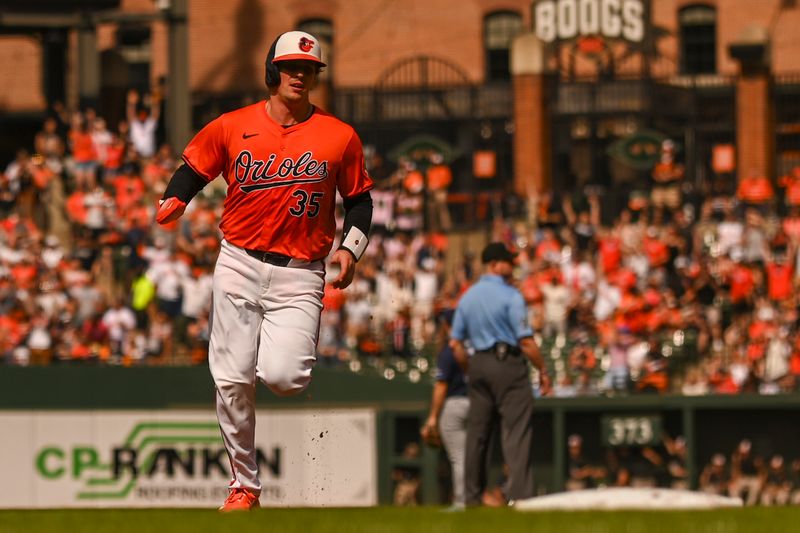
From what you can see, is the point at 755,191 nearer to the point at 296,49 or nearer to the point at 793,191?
the point at 793,191

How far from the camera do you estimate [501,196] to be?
94.7 feet

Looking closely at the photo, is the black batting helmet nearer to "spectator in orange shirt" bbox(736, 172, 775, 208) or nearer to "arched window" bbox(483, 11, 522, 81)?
"spectator in orange shirt" bbox(736, 172, 775, 208)

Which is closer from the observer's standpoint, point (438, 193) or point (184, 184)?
point (184, 184)

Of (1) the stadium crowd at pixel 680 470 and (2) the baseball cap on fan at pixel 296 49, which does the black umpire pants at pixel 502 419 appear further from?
(1) the stadium crowd at pixel 680 470

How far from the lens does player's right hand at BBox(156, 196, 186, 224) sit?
8.41 m

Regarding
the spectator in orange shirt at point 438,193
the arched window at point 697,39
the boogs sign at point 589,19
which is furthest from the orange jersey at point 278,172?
the arched window at point 697,39

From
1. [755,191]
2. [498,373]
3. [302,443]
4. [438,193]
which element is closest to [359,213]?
[498,373]

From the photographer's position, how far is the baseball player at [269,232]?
8.41 metres

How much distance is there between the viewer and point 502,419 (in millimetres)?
12469

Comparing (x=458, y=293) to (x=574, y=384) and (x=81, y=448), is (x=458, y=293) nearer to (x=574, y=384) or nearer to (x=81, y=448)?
(x=574, y=384)

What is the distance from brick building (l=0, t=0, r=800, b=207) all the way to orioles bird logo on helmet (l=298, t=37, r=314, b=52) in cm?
2060

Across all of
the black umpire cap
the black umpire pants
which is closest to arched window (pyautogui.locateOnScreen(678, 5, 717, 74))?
the black umpire cap

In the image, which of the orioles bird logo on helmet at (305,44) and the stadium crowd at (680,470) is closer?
the orioles bird logo on helmet at (305,44)

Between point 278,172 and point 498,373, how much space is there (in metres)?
4.36
